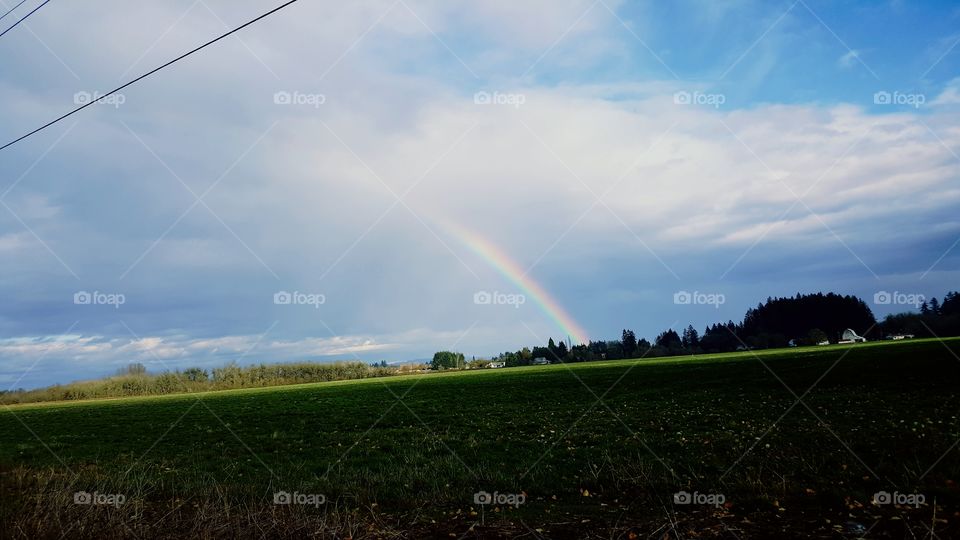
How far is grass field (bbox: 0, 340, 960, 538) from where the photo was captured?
33.1 feet

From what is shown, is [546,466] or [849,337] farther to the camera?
[849,337]

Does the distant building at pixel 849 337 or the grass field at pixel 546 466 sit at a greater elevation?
the distant building at pixel 849 337

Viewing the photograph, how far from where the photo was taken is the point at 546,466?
16.7 metres

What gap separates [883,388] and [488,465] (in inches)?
820

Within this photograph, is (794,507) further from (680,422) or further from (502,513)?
(680,422)

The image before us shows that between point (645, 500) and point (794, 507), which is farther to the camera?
point (645, 500)

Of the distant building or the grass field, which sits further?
the distant building

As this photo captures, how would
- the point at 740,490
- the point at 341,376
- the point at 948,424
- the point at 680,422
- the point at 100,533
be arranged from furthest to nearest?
the point at 341,376 → the point at 680,422 → the point at 948,424 → the point at 740,490 → the point at 100,533

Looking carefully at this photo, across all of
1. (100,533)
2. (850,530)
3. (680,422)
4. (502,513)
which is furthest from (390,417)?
(850,530)

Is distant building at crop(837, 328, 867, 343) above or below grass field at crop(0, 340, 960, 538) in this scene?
above

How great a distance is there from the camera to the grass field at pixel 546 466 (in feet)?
33.1

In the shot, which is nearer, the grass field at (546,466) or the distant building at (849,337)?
the grass field at (546,466)

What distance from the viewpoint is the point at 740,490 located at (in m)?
12.4

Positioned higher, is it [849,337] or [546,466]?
[849,337]
